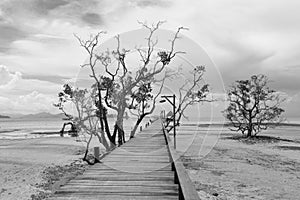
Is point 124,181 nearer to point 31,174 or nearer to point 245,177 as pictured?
point 245,177

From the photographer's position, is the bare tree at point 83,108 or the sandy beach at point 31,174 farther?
the bare tree at point 83,108

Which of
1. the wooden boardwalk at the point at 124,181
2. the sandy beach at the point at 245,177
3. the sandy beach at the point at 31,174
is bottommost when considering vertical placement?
the sandy beach at the point at 31,174

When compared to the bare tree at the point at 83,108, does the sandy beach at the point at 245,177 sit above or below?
below

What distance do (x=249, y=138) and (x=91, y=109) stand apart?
25377 millimetres

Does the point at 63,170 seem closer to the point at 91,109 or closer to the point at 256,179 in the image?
the point at 91,109

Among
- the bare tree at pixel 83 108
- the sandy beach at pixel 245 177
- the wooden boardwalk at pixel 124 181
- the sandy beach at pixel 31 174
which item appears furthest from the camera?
the bare tree at pixel 83 108

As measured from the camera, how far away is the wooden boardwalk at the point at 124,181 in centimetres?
621

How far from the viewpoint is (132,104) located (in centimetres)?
2509

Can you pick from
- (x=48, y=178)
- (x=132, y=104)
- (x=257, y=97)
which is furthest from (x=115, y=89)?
(x=257, y=97)

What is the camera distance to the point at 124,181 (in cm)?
739

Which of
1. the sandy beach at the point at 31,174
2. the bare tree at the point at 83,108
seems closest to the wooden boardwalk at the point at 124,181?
the sandy beach at the point at 31,174

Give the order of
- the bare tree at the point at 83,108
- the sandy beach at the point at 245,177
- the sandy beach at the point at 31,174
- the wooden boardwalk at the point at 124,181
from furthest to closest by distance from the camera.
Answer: the bare tree at the point at 83,108 < the sandy beach at the point at 31,174 < the sandy beach at the point at 245,177 < the wooden boardwalk at the point at 124,181

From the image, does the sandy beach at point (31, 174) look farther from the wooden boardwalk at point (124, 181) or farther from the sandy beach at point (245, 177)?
the sandy beach at point (245, 177)

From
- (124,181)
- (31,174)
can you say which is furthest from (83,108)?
(124,181)
